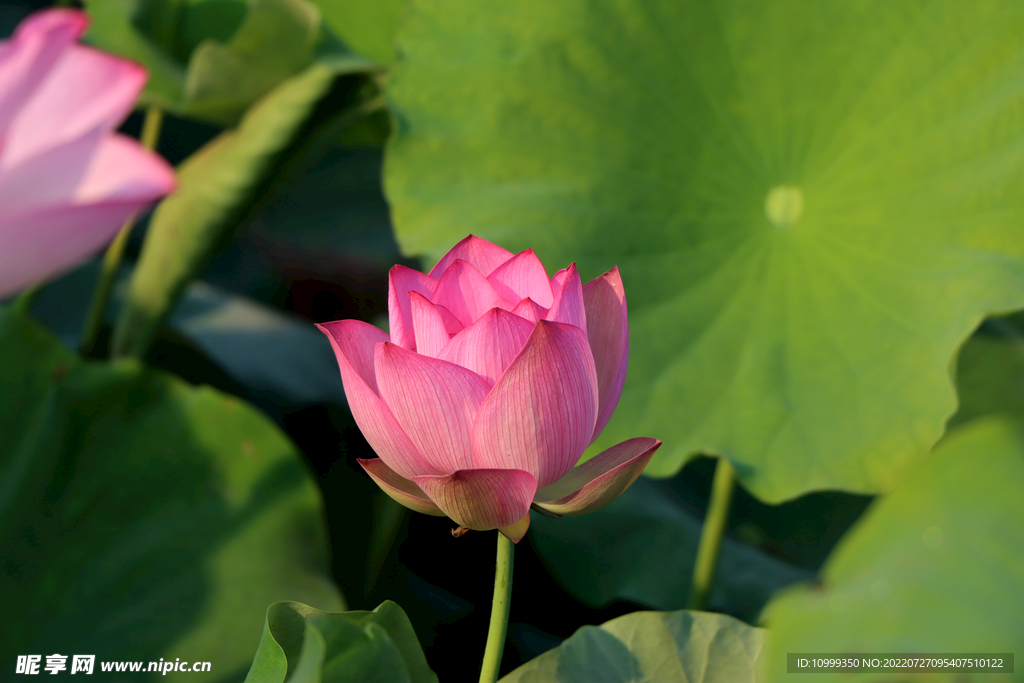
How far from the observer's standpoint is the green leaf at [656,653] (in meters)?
0.39

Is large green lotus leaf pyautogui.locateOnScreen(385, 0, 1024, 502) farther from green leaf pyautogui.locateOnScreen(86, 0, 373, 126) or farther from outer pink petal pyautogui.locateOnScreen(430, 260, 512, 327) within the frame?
→ outer pink petal pyautogui.locateOnScreen(430, 260, 512, 327)

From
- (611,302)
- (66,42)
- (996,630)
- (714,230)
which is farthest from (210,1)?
(996,630)

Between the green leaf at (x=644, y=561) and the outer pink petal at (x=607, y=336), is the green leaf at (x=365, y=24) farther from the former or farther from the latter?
the outer pink petal at (x=607, y=336)

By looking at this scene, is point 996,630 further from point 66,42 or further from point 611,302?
point 66,42

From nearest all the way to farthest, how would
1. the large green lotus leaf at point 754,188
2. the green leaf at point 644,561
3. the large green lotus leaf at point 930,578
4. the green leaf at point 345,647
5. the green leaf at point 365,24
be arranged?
the large green lotus leaf at point 930,578, the green leaf at point 345,647, the large green lotus leaf at point 754,188, the green leaf at point 644,561, the green leaf at point 365,24

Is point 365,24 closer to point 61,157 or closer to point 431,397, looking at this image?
point 61,157

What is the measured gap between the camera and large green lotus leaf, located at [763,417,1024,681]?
240 mm

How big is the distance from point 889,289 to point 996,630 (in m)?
0.40

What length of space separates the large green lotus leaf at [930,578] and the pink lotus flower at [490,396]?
75 mm

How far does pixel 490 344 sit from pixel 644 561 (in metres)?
0.54

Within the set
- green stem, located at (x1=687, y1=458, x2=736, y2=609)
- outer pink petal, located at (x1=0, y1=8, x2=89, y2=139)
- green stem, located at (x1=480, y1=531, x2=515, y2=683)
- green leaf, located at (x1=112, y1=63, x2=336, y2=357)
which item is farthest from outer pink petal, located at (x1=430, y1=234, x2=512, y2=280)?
green leaf, located at (x1=112, y1=63, x2=336, y2=357)

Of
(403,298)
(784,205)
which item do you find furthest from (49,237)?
(784,205)

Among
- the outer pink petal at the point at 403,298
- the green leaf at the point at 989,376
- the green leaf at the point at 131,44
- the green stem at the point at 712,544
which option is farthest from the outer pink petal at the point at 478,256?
the green leaf at the point at 989,376

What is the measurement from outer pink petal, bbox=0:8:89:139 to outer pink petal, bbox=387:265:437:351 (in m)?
0.22
